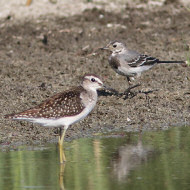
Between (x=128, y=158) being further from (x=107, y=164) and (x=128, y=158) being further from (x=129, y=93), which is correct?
(x=129, y=93)

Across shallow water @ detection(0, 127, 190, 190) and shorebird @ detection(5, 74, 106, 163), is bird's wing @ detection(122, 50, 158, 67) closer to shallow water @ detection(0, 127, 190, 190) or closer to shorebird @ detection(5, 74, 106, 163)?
shallow water @ detection(0, 127, 190, 190)

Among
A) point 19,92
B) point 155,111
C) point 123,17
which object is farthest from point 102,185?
Result: point 123,17

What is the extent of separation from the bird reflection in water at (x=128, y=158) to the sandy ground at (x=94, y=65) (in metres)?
1.26

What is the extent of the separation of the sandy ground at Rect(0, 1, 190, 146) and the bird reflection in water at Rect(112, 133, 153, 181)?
126 cm

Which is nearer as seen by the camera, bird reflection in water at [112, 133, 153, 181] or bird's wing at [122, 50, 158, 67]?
bird reflection in water at [112, 133, 153, 181]

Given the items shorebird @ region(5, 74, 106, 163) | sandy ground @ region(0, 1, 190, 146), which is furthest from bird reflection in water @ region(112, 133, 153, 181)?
sandy ground @ region(0, 1, 190, 146)

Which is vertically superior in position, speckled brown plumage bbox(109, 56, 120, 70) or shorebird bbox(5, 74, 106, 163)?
shorebird bbox(5, 74, 106, 163)

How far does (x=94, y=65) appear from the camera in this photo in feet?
51.3

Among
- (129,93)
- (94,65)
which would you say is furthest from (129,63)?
(94,65)

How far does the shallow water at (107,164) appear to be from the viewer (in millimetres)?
7832

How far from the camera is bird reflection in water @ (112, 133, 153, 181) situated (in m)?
8.40

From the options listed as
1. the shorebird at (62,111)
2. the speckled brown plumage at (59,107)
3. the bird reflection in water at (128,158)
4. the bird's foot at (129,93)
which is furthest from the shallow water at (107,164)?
the bird's foot at (129,93)

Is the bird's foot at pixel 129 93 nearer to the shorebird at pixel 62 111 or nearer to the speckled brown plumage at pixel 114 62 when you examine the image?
the speckled brown plumage at pixel 114 62

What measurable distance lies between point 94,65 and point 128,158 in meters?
6.76
